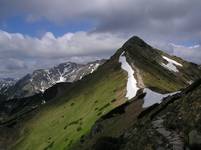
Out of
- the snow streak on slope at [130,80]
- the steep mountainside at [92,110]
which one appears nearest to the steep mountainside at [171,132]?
the steep mountainside at [92,110]

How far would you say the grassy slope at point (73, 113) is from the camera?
332 ft

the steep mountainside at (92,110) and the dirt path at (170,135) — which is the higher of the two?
the steep mountainside at (92,110)

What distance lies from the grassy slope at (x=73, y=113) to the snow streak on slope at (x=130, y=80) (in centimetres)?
183

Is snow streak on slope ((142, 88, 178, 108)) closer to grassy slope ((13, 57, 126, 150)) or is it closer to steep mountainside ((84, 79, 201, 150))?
grassy slope ((13, 57, 126, 150))

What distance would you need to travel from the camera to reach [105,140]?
3825 centimetres

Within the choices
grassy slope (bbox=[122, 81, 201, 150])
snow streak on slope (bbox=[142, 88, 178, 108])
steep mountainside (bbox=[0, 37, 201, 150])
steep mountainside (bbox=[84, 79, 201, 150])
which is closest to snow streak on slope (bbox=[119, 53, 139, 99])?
steep mountainside (bbox=[0, 37, 201, 150])

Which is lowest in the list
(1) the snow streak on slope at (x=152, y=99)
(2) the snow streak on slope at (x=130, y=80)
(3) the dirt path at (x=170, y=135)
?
(3) the dirt path at (x=170, y=135)

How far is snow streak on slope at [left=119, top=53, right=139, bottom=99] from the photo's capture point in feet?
325

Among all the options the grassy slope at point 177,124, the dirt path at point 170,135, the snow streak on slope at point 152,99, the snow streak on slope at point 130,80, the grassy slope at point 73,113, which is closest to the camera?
the dirt path at point 170,135

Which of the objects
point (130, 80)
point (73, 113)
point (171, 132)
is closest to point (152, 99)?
point (171, 132)

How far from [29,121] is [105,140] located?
129 meters

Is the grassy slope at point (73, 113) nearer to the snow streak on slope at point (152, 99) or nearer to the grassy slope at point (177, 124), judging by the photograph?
the snow streak on slope at point (152, 99)

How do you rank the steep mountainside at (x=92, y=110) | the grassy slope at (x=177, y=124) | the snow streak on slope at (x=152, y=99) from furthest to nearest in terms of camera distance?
the steep mountainside at (x=92, y=110)
the snow streak on slope at (x=152, y=99)
the grassy slope at (x=177, y=124)

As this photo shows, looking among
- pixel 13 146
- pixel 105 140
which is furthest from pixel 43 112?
pixel 105 140
